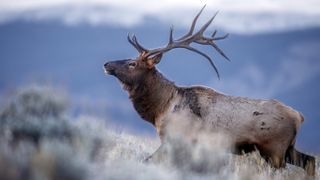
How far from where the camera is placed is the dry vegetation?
7.18 m

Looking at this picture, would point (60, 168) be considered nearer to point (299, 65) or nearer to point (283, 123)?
point (283, 123)

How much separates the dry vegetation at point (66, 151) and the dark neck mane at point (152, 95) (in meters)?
2.85

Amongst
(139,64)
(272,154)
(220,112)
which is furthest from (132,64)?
(272,154)

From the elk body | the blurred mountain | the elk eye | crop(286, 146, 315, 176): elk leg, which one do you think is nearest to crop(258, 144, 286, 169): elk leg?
the elk body

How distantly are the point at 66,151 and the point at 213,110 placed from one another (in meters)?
5.10

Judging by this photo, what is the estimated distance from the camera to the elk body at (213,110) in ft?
38.9

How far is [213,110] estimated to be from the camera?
12234mm

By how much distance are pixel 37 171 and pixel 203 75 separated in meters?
165

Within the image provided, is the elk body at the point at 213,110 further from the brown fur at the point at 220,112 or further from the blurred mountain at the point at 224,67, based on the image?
the blurred mountain at the point at 224,67

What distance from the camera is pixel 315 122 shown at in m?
137

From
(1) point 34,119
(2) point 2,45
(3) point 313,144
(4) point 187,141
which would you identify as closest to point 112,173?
(1) point 34,119

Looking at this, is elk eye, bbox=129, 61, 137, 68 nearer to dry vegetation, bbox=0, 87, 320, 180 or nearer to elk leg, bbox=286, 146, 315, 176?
elk leg, bbox=286, 146, 315, 176

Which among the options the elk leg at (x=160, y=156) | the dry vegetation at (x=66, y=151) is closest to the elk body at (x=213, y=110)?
the dry vegetation at (x=66, y=151)

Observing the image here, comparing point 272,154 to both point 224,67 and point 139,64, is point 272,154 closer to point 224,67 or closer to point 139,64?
point 139,64
